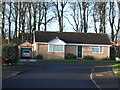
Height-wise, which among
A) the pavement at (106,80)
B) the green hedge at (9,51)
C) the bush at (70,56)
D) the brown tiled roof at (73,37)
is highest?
the brown tiled roof at (73,37)

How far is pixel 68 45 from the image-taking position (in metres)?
36.0

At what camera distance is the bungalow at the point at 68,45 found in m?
35.0

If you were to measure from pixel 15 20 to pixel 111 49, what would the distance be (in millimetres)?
19131

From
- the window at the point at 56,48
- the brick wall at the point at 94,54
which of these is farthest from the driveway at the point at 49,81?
the brick wall at the point at 94,54

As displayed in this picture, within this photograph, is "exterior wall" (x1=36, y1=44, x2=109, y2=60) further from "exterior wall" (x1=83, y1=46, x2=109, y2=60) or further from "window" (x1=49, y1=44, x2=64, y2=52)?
"window" (x1=49, y1=44, x2=64, y2=52)

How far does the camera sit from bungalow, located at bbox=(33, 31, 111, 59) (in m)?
35.0

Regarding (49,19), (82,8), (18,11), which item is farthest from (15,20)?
(82,8)

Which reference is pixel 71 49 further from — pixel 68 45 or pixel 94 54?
pixel 94 54

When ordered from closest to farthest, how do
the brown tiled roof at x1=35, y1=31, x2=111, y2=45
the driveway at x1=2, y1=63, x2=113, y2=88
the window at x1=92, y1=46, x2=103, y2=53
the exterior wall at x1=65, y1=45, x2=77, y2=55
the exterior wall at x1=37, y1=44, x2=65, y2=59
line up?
1. the driveway at x1=2, y1=63, x2=113, y2=88
2. the exterior wall at x1=37, y1=44, x2=65, y2=59
3. the exterior wall at x1=65, y1=45, x2=77, y2=55
4. the brown tiled roof at x1=35, y1=31, x2=111, y2=45
5. the window at x1=92, y1=46, x2=103, y2=53

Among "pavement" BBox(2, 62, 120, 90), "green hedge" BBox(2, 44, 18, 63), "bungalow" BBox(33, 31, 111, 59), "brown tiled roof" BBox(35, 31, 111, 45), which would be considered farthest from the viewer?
"brown tiled roof" BBox(35, 31, 111, 45)

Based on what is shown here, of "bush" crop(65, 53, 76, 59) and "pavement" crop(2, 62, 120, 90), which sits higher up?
"bush" crop(65, 53, 76, 59)

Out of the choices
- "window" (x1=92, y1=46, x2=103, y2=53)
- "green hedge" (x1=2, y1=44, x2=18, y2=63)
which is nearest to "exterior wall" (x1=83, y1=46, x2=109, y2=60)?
"window" (x1=92, y1=46, x2=103, y2=53)

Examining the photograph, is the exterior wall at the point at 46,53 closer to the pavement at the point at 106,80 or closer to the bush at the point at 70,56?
the bush at the point at 70,56

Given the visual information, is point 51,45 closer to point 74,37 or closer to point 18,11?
point 74,37
